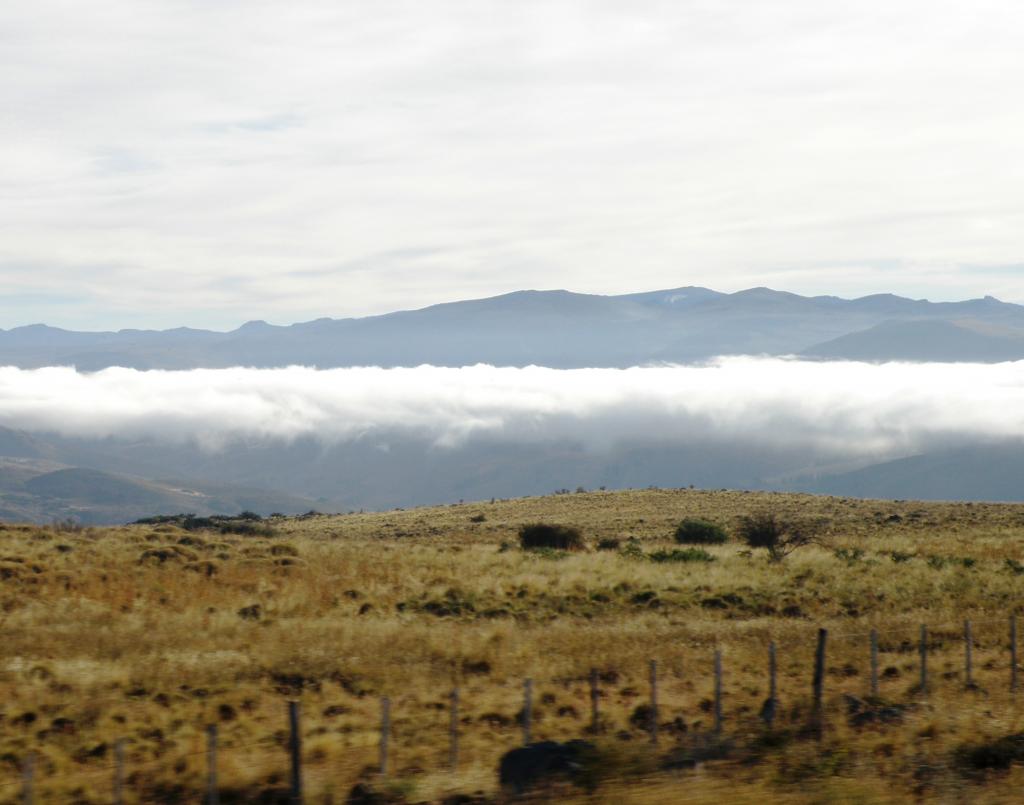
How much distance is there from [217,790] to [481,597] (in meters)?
17.8

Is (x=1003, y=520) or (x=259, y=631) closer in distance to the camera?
(x=259, y=631)

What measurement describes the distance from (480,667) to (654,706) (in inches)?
230

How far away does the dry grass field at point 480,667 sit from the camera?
40.6ft

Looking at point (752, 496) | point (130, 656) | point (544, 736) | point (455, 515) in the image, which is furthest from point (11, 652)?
point (752, 496)

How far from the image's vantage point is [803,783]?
11680mm

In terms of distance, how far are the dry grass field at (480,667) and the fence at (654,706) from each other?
4.0 inches

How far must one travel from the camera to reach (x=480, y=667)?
1994cm

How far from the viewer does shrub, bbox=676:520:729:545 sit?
54.0 meters

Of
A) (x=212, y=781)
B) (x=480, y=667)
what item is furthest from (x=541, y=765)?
(x=480, y=667)

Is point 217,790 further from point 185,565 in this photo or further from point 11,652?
point 185,565

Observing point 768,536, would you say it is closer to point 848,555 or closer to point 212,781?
point 848,555

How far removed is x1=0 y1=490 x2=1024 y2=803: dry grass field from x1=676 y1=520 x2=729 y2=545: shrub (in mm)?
13261

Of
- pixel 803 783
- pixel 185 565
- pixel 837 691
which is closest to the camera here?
pixel 803 783

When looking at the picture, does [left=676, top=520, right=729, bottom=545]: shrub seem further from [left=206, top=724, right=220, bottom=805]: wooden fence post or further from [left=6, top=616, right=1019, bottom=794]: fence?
[left=206, top=724, right=220, bottom=805]: wooden fence post
